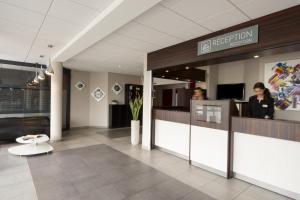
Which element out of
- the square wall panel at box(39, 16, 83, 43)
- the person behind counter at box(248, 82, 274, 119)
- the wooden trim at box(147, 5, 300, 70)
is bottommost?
the person behind counter at box(248, 82, 274, 119)

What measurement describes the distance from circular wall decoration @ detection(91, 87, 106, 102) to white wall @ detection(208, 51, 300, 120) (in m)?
4.98

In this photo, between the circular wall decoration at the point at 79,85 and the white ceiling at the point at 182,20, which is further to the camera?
the circular wall decoration at the point at 79,85

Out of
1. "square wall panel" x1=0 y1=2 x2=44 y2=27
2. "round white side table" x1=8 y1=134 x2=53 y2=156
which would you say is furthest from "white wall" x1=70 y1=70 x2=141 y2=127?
"square wall panel" x1=0 y1=2 x2=44 y2=27

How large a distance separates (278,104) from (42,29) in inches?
228

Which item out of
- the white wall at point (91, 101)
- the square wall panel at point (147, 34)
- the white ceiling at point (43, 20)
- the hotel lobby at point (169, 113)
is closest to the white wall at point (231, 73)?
the hotel lobby at point (169, 113)

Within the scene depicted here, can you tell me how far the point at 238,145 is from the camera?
318cm

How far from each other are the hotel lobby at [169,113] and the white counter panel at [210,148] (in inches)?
0.8

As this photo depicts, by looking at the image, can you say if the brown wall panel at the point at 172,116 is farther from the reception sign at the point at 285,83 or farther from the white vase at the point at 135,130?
the reception sign at the point at 285,83

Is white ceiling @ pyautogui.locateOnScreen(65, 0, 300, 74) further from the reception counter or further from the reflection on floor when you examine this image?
the reflection on floor

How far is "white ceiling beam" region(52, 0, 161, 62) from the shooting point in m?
2.25

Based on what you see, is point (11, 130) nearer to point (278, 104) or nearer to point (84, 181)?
point (84, 181)

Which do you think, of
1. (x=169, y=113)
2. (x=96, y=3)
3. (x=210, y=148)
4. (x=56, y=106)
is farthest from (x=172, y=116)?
(x=56, y=106)

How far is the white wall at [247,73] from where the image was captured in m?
4.43

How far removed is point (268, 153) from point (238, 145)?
0.48 m
